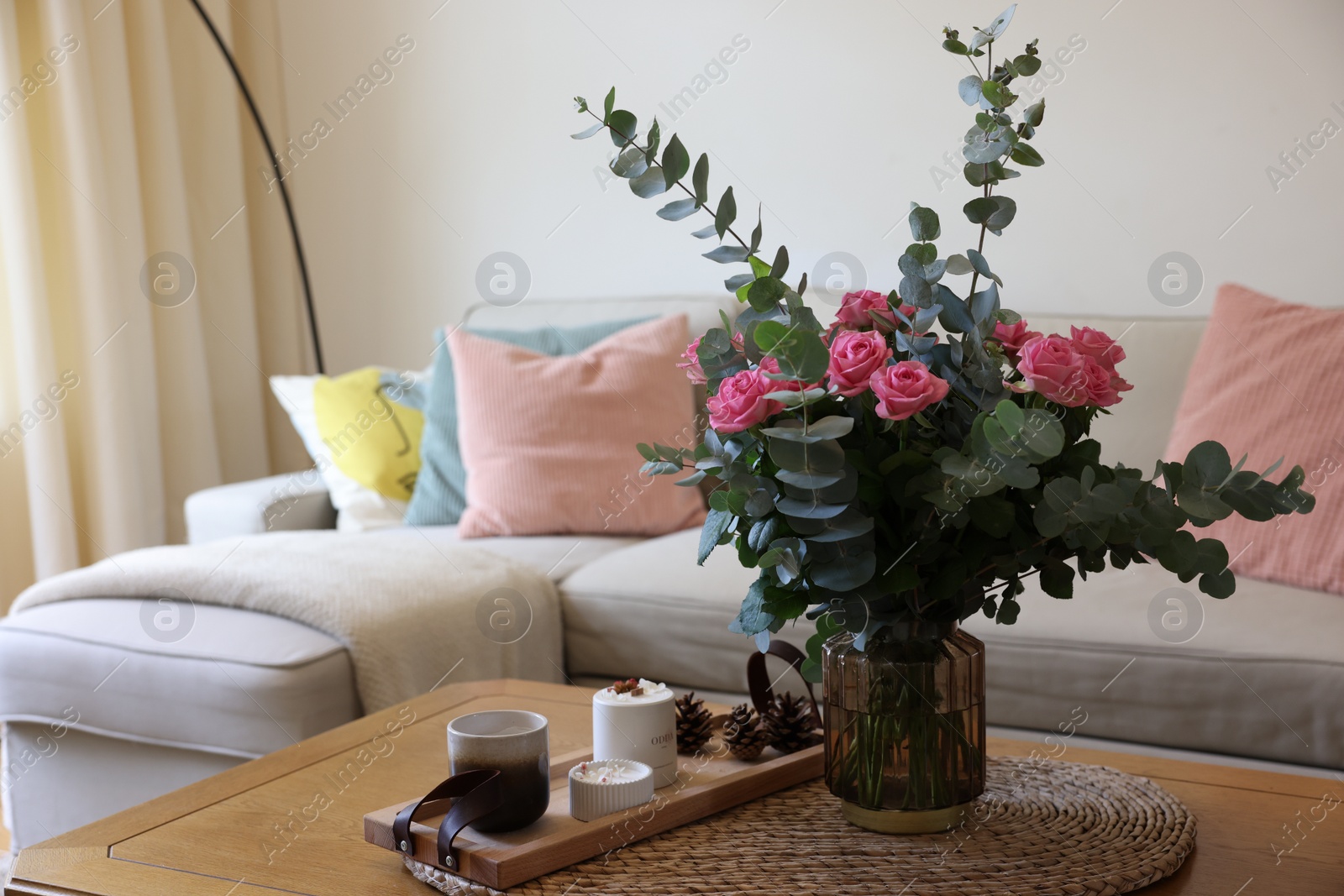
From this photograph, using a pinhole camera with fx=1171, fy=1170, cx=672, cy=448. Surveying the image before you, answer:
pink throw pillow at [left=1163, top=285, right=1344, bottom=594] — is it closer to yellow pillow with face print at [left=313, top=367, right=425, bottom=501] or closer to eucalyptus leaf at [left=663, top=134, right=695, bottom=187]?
eucalyptus leaf at [left=663, top=134, right=695, bottom=187]

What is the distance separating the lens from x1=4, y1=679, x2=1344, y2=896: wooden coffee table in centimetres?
94

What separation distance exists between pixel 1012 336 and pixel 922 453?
0.11 metres

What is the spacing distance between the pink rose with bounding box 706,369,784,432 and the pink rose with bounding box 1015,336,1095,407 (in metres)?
0.18

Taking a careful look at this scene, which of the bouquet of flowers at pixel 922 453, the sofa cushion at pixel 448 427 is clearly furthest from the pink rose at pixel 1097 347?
the sofa cushion at pixel 448 427

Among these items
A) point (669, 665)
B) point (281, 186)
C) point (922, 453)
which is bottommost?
point (669, 665)

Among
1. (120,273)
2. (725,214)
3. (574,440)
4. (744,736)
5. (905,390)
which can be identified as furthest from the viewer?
(120,273)

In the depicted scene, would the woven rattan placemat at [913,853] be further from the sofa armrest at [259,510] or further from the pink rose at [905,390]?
the sofa armrest at [259,510]

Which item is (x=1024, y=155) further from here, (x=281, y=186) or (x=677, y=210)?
(x=281, y=186)

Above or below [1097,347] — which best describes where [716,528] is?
below

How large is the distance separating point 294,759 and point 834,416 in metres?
0.76

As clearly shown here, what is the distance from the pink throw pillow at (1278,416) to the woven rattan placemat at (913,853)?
0.85 meters

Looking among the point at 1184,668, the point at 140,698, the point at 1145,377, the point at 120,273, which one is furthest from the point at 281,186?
the point at 1184,668

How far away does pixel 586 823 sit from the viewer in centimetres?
98

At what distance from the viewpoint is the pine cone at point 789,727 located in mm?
1180
